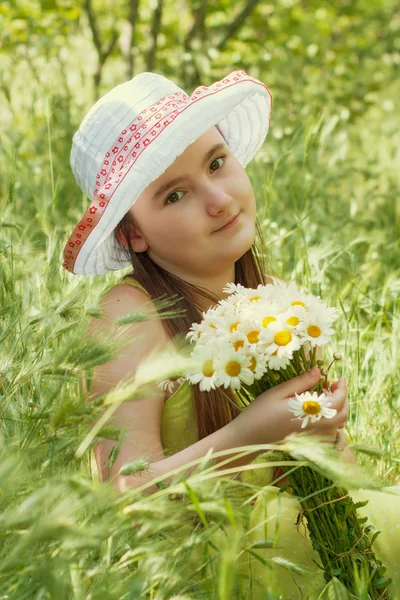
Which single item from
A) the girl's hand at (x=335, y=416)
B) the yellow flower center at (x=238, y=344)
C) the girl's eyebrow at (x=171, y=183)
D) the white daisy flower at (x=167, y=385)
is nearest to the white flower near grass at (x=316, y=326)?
the yellow flower center at (x=238, y=344)

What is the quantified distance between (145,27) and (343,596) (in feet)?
16.2

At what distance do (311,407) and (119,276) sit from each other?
123 cm

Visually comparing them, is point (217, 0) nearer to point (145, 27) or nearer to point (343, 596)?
point (145, 27)

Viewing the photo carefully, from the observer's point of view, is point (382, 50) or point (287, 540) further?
point (382, 50)

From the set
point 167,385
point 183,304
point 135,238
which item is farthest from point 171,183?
point 167,385

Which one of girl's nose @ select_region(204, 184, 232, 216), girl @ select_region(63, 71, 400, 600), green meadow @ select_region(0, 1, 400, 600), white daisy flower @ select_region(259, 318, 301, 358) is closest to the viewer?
green meadow @ select_region(0, 1, 400, 600)

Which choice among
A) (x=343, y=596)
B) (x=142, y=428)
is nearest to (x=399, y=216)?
(x=142, y=428)

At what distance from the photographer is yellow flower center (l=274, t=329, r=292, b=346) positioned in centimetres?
139

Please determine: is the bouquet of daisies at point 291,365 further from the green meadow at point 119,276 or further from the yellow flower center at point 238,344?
the green meadow at point 119,276

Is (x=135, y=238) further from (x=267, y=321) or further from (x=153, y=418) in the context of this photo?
(x=267, y=321)

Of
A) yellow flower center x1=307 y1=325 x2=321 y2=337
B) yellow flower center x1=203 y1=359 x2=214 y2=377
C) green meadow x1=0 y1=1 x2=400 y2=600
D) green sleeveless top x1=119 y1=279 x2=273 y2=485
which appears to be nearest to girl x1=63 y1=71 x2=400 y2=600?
green sleeveless top x1=119 y1=279 x2=273 y2=485

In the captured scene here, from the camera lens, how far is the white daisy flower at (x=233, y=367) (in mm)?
1403

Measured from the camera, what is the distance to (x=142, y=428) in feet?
5.96

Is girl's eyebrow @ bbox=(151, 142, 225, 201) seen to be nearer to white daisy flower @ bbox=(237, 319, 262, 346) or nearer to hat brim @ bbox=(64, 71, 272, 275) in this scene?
hat brim @ bbox=(64, 71, 272, 275)
